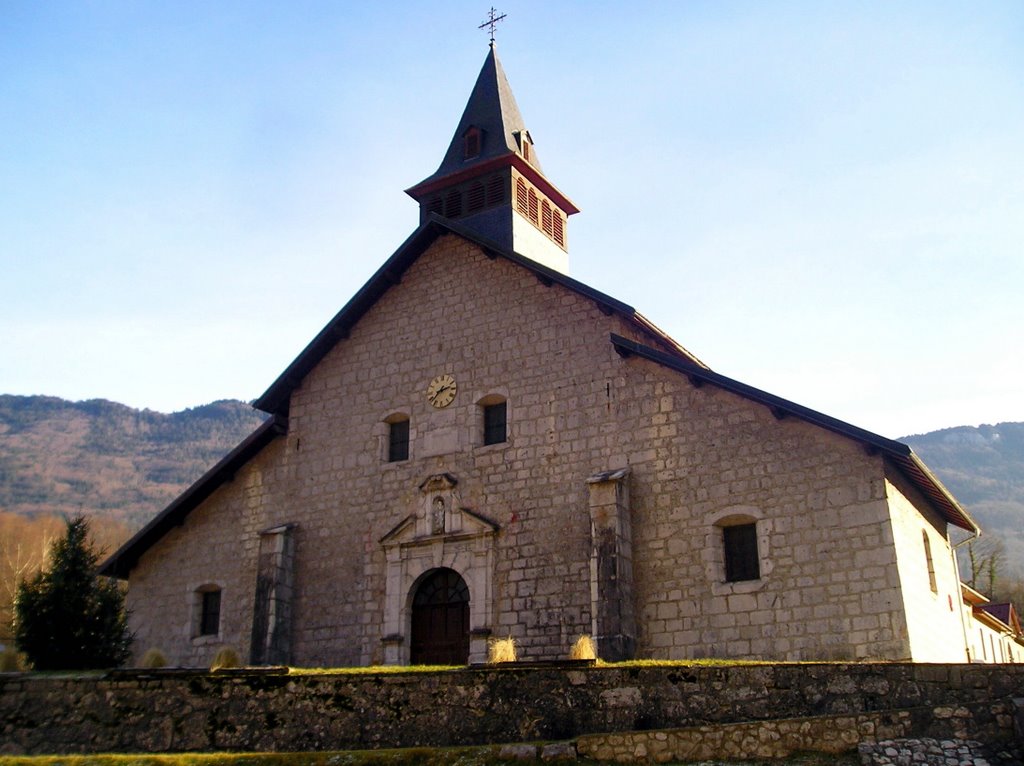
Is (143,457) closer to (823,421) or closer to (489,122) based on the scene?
(489,122)

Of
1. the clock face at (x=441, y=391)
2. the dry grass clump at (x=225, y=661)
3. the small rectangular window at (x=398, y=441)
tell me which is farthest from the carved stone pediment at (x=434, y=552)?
the dry grass clump at (x=225, y=661)

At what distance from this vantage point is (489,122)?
26.4 meters

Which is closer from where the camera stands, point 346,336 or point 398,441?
point 398,441

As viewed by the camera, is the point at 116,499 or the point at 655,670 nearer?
the point at 655,670

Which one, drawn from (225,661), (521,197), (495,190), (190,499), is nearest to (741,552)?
(225,661)

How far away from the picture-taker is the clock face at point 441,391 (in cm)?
2172

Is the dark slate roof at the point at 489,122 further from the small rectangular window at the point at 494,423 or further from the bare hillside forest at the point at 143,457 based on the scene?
the bare hillside forest at the point at 143,457

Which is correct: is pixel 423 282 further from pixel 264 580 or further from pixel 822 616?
pixel 822 616

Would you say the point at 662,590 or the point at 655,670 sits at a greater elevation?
the point at 662,590

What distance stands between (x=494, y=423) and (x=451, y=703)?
9.08 m

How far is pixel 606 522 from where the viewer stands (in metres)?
18.6

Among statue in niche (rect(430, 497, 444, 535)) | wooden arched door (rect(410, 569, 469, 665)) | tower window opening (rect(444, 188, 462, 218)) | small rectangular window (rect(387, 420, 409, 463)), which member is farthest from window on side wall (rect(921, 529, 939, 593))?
tower window opening (rect(444, 188, 462, 218))

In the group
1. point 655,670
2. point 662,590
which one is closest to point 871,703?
point 655,670

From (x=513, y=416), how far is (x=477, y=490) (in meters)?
1.55
